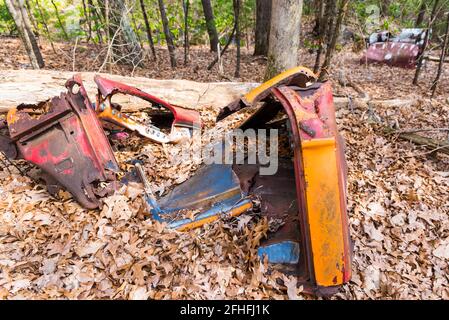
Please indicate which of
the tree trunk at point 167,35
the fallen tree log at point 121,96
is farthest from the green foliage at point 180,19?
the fallen tree log at point 121,96

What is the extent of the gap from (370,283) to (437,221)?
1.26 metres

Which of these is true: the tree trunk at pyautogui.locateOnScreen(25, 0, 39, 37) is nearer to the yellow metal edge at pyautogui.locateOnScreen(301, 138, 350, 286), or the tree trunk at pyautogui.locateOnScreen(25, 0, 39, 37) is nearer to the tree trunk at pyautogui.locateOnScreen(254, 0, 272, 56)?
the tree trunk at pyautogui.locateOnScreen(254, 0, 272, 56)

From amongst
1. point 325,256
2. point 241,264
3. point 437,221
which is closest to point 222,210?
point 241,264

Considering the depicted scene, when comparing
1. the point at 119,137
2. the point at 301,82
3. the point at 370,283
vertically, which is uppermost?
the point at 301,82

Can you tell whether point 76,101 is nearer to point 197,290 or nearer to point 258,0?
point 197,290

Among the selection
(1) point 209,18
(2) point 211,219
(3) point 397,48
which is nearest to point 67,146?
(2) point 211,219

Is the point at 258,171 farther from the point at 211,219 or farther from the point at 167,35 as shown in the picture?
the point at 167,35

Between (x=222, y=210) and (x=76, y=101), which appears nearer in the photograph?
(x=222, y=210)

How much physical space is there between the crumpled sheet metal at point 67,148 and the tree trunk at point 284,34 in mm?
3397

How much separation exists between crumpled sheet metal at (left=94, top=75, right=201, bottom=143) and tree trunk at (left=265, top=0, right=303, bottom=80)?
5.93ft

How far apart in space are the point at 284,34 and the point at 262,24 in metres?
5.90

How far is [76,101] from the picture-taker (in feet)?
11.2

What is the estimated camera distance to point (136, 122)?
4.16m
